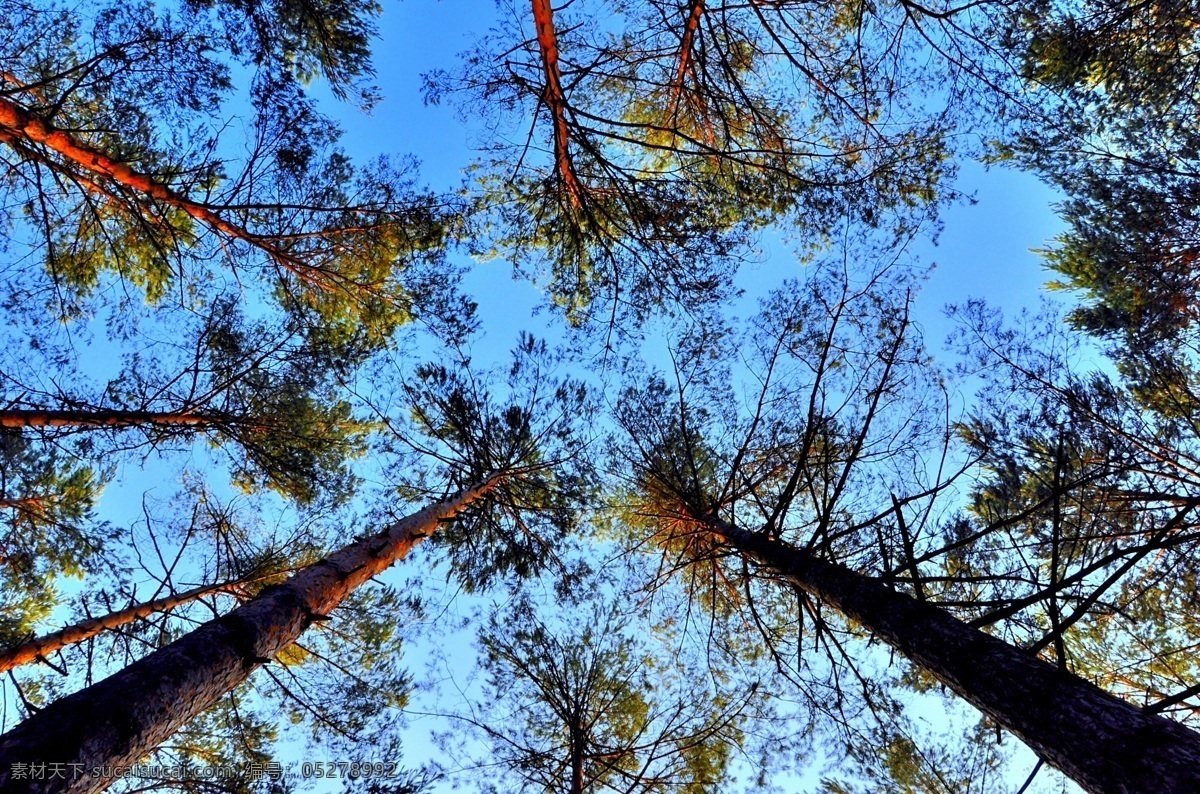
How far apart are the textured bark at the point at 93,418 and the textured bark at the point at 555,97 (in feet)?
15.7

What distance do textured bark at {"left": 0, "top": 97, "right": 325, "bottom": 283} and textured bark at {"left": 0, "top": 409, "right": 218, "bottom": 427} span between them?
2.04 meters

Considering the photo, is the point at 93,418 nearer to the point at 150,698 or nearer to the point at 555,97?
the point at 150,698

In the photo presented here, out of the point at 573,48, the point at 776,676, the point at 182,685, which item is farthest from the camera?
the point at 776,676

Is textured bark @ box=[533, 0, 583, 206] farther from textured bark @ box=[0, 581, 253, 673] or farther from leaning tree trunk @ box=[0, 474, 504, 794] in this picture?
textured bark @ box=[0, 581, 253, 673]

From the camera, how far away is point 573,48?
527 cm

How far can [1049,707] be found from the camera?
211 centimetres

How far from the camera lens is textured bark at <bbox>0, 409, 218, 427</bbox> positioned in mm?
5188

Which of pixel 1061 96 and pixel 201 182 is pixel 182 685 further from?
pixel 1061 96

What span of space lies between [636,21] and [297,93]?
3.46m

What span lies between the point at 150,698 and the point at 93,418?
4565 millimetres

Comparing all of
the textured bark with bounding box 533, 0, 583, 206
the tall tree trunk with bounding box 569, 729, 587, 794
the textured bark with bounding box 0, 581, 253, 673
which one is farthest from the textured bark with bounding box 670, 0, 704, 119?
the textured bark with bounding box 0, 581, 253, 673

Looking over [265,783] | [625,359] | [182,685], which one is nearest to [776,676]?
[625,359]

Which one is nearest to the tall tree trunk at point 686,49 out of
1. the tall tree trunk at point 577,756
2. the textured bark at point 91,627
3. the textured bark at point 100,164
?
the textured bark at point 100,164

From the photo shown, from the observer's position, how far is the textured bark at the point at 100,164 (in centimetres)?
429
